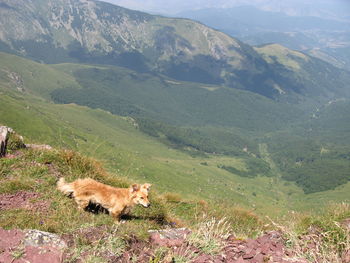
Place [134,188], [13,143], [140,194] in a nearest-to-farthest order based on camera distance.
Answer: [140,194] < [134,188] < [13,143]

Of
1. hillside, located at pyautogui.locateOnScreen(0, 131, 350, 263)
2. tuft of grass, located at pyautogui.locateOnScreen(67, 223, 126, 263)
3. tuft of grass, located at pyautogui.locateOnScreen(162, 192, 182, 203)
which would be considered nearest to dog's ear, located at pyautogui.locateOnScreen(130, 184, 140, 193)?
hillside, located at pyautogui.locateOnScreen(0, 131, 350, 263)

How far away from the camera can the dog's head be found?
10.7 metres

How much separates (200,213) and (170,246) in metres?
7.37

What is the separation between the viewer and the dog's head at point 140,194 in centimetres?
1070

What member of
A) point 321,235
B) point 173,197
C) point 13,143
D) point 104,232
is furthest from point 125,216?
point 321,235

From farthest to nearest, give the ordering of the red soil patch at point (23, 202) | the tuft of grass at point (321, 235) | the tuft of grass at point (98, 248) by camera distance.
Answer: the red soil patch at point (23, 202)
the tuft of grass at point (321, 235)
the tuft of grass at point (98, 248)

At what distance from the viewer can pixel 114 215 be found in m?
10.5

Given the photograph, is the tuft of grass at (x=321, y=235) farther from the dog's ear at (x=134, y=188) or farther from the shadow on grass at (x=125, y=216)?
the dog's ear at (x=134, y=188)

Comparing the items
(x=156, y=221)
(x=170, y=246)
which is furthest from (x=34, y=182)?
(x=170, y=246)

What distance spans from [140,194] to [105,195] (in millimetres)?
1253

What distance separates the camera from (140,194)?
1079cm

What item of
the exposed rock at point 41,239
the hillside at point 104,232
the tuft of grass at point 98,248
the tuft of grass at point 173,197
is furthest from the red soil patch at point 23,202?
the tuft of grass at point 173,197

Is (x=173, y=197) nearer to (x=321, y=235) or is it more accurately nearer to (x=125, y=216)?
(x=125, y=216)

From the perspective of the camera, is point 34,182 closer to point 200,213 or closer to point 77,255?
point 77,255
